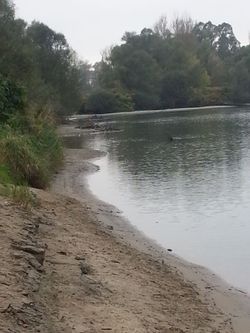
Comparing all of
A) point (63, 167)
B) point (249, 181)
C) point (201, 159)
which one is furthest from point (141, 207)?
point (201, 159)

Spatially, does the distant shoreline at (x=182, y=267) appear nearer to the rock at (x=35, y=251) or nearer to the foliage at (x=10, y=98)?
the rock at (x=35, y=251)

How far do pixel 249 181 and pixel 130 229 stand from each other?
9.13 metres

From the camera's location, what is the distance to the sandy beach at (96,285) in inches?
243

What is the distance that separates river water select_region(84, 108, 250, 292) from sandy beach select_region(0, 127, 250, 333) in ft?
3.51

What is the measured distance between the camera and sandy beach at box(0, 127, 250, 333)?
616 cm

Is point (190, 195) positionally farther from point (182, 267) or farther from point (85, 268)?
point (85, 268)

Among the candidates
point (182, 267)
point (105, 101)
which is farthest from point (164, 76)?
point (182, 267)

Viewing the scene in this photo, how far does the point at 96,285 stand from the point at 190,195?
12.0 m

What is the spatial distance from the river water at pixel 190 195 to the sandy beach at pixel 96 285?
107 centimetres

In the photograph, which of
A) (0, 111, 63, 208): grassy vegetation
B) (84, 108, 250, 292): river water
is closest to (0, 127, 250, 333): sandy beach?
(0, 111, 63, 208): grassy vegetation

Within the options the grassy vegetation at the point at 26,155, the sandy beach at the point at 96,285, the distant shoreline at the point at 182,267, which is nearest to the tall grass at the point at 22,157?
the grassy vegetation at the point at 26,155

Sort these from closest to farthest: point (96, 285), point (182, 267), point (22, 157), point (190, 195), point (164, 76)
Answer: point (96, 285), point (182, 267), point (22, 157), point (190, 195), point (164, 76)

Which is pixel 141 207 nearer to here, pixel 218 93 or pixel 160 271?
pixel 160 271

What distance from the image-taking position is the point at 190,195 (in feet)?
63.9
